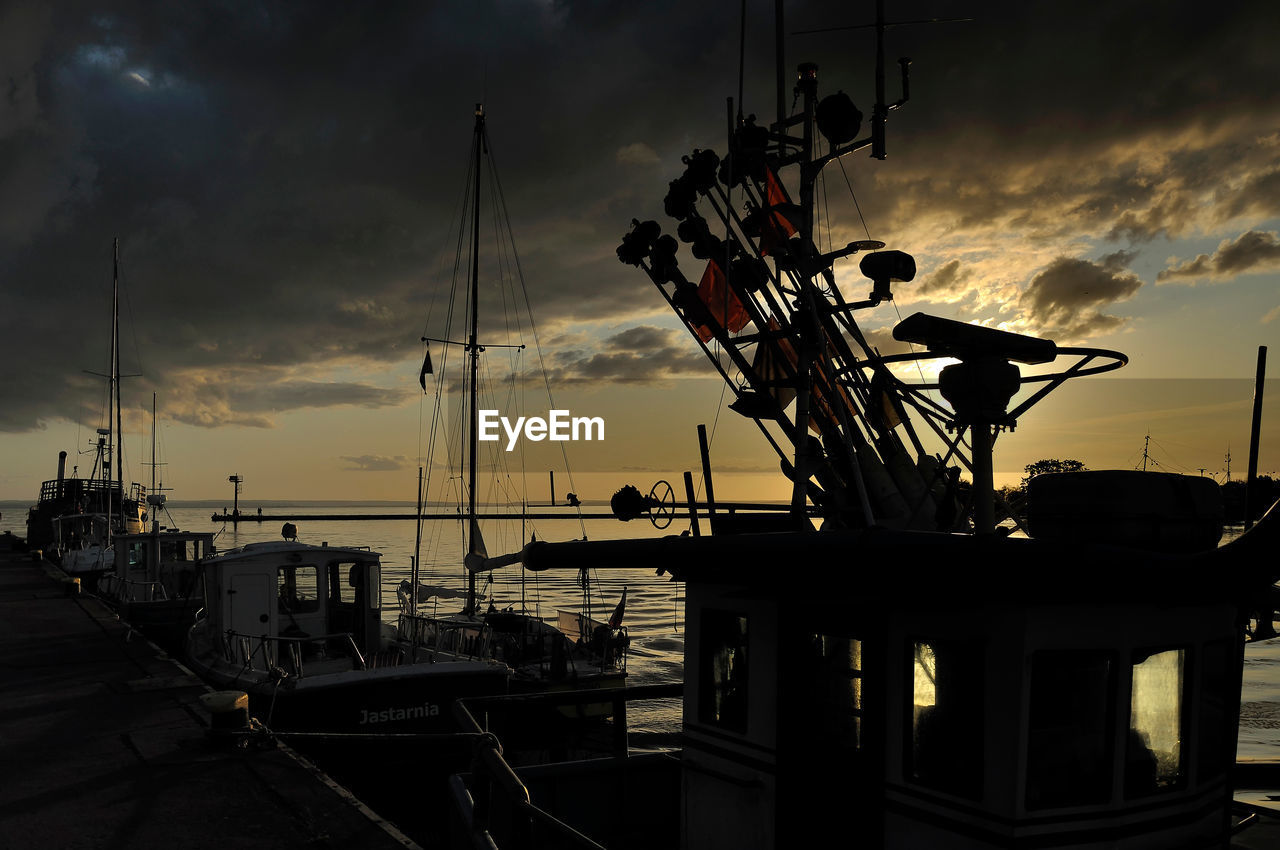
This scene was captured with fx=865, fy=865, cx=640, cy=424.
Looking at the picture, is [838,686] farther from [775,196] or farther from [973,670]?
[775,196]

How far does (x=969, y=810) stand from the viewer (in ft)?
18.3

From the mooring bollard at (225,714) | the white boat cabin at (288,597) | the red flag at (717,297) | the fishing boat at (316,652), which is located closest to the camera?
the mooring bollard at (225,714)

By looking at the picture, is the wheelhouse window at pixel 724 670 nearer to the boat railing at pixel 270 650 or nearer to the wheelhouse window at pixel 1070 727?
the wheelhouse window at pixel 1070 727

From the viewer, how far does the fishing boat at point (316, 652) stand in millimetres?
14500

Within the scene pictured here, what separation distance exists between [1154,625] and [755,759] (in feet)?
10.3

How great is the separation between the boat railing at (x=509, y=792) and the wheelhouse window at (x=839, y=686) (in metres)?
2.01

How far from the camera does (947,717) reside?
5.80 meters

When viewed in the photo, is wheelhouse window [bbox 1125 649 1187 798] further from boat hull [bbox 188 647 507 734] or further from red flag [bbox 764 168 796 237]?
boat hull [bbox 188 647 507 734]

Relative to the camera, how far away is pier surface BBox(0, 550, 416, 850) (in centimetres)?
891

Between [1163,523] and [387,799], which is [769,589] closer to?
[1163,523]

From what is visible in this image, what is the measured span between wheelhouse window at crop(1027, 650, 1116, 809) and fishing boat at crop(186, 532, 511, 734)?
11436mm

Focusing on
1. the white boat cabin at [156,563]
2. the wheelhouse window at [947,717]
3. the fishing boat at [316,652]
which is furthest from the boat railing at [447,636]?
the wheelhouse window at [947,717]

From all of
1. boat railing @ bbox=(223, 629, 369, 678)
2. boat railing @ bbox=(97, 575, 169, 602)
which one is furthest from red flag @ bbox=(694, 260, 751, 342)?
boat railing @ bbox=(97, 575, 169, 602)

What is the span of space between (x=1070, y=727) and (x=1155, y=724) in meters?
0.78
